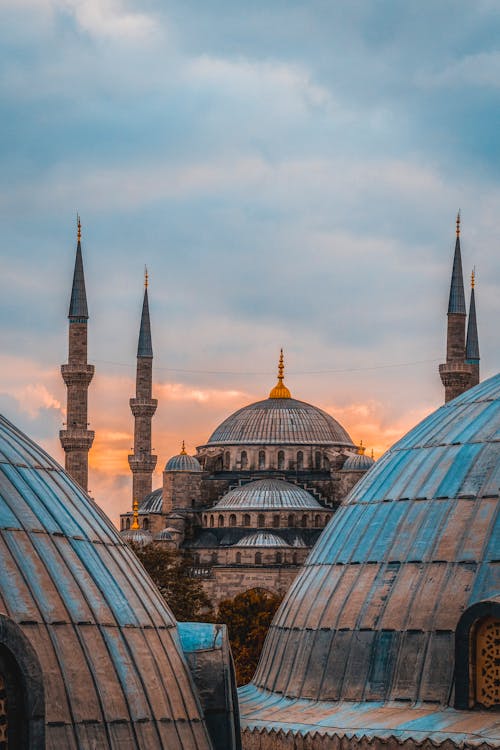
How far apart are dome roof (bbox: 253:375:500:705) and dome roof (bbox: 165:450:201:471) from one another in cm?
7762

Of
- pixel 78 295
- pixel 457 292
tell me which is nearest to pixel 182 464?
pixel 78 295

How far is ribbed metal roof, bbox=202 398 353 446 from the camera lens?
101 meters

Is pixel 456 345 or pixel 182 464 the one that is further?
pixel 182 464

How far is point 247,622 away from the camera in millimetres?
60969

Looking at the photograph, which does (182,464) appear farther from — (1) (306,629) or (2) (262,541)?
(1) (306,629)

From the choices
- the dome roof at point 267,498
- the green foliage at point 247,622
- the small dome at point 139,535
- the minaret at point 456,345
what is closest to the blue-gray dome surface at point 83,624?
the green foliage at point 247,622

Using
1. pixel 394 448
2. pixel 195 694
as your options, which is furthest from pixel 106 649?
pixel 394 448

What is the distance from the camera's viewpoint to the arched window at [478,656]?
45.5 ft

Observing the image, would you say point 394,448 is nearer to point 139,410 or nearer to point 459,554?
point 459,554

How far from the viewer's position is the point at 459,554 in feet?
49.2

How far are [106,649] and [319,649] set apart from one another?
16.4 ft

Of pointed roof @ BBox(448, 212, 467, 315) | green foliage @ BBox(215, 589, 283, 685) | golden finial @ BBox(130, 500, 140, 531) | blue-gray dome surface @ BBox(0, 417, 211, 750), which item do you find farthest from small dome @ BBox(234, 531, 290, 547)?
blue-gray dome surface @ BBox(0, 417, 211, 750)

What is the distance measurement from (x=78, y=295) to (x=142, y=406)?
13956 millimetres

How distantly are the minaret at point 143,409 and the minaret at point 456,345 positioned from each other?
24.7 m
